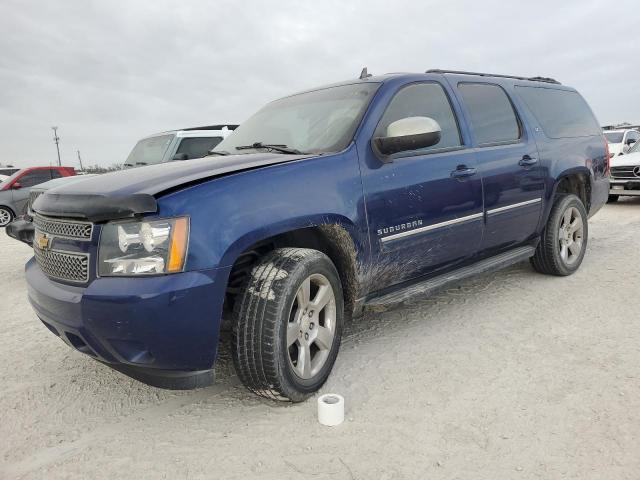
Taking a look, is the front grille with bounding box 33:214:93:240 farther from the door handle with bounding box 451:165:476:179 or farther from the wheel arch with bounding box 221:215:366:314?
the door handle with bounding box 451:165:476:179

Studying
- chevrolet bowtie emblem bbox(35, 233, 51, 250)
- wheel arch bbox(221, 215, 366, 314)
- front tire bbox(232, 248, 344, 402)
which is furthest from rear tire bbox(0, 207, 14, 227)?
front tire bbox(232, 248, 344, 402)

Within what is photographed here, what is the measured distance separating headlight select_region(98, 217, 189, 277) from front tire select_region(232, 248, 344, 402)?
0.45 m

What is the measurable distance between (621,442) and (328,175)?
1829 mm

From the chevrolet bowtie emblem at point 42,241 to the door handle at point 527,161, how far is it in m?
3.37

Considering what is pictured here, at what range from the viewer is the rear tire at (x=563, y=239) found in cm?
455

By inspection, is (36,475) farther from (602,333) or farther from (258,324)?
(602,333)

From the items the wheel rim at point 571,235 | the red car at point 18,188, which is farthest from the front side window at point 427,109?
the red car at point 18,188

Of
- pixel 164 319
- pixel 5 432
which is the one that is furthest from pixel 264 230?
pixel 5 432

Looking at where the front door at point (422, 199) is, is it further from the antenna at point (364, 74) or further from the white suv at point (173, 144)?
the white suv at point (173, 144)

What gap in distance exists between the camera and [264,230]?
2402 mm

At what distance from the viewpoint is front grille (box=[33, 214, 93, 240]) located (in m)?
2.32

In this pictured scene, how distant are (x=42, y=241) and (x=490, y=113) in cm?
328

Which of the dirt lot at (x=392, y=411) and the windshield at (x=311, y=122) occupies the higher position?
the windshield at (x=311, y=122)

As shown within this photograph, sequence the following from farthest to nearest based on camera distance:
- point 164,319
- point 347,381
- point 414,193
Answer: point 414,193, point 347,381, point 164,319
